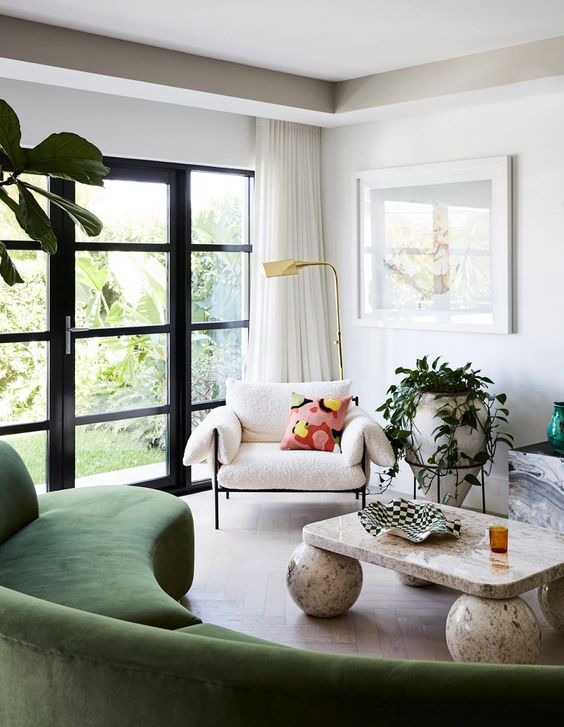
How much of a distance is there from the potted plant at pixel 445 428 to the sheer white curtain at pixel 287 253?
105 centimetres

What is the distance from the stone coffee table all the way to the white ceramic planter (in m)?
1.10

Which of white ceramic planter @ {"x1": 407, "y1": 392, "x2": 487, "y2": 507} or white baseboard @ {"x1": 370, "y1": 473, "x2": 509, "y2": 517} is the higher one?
white ceramic planter @ {"x1": 407, "y1": 392, "x2": 487, "y2": 507}

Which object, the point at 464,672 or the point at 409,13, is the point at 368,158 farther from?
the point at 464,672

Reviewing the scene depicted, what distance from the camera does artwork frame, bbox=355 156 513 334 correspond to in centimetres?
512

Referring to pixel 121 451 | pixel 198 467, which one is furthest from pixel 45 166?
pixel 198 467

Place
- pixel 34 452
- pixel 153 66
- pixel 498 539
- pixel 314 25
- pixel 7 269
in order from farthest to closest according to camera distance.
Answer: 1. pixel 34 452
2. pixel 153 66
3. pixel 314 25
4. pixel 498 539
5. pixel 7 269

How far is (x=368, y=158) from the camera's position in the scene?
5.81 meters

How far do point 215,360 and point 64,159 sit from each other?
4.40m

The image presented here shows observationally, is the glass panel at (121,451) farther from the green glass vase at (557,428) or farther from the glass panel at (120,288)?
the green glass vase at (557,428)

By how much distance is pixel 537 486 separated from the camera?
4.57 m

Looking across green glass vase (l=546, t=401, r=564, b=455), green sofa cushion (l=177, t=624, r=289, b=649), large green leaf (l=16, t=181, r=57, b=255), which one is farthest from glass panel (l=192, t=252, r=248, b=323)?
large green leaf (l=16, t=181, r=57, b=255)

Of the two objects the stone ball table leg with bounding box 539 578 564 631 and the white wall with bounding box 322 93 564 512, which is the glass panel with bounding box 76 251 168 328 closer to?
the white wall with bounding box 322 93 564 512

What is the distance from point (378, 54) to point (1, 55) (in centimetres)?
199

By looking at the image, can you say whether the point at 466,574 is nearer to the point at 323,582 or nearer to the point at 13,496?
the point at 323,582
